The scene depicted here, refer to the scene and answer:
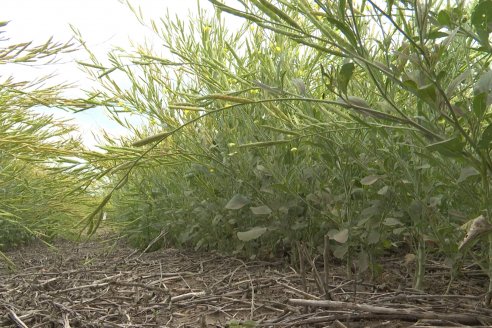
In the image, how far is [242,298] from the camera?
1631 millimetres

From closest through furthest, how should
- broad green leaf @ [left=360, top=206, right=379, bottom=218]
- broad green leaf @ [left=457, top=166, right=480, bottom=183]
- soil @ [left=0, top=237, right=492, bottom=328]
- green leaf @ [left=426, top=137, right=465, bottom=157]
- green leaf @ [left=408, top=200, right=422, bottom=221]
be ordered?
green leaf @ [left=426, top=137, right=465, bottom=157]
broad green leaf @ [left=457, top=166, right=480, bottom=183]
soil @ [left=0, top=237, right=492, bottom=328]
green leaf @ [left=408, top=200, right=422, bottom=221]
broad green leaf @ [left=360, top=206, right=379, bottom=218]

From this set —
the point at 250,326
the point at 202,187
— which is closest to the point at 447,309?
the point at 250,326

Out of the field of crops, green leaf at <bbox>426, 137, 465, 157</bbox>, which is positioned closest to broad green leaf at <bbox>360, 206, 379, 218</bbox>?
the field of crops

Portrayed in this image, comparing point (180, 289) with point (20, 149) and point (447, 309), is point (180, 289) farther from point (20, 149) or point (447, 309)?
point (447, 309)

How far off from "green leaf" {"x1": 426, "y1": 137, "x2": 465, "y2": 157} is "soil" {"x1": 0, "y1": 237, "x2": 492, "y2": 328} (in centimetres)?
38

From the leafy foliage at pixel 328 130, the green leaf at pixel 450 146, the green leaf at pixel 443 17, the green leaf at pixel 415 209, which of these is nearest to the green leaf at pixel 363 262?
the leafy foliage at pixel 328 130

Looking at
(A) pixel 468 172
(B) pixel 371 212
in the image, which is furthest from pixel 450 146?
(B) pixel 371 212

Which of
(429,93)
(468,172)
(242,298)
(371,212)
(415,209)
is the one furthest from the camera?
(242,298)

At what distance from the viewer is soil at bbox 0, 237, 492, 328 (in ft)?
3.87

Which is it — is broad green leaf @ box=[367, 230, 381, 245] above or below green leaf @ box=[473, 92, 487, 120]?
below

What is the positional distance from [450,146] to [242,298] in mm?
955

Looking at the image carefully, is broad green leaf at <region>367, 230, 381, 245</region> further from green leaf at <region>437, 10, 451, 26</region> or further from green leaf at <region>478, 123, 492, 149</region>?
green leaf at <region>437, 10, 451, 26</region>

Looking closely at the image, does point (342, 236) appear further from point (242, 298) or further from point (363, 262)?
point (242, 298)

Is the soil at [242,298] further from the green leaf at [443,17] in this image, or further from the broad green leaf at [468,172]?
the green leaf at [443,17]
